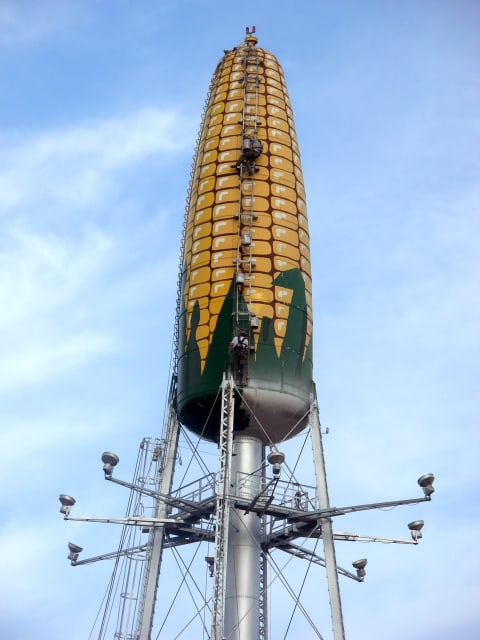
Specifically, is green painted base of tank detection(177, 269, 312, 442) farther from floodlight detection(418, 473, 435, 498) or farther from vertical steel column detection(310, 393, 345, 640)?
floodlight detection(418, 473, 435, 498)

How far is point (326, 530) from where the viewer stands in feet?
125

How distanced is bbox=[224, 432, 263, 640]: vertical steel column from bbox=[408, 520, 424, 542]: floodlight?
584 cm

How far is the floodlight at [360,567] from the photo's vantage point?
3972 cm

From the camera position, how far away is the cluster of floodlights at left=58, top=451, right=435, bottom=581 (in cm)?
3447

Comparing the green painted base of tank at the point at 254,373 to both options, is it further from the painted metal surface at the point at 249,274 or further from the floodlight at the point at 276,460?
the floodlight at the point at 276,460

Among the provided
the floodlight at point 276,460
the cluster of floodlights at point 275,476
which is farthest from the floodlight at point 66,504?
the floodlight at point 276,460

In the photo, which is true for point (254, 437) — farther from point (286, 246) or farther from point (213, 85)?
point (213, 85)

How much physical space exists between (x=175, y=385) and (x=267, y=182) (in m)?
9.42

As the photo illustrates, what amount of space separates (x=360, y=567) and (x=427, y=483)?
6160 millimetres

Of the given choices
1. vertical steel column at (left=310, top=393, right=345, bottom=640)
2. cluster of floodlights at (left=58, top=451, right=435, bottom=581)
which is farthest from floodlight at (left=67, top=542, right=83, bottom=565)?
vertical steel column at (left=310, top=393, right=345, bottom=640)

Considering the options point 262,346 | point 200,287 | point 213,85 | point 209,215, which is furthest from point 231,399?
point 213,85

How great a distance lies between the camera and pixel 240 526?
126 feet

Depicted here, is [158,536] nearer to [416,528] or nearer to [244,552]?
[244,552]

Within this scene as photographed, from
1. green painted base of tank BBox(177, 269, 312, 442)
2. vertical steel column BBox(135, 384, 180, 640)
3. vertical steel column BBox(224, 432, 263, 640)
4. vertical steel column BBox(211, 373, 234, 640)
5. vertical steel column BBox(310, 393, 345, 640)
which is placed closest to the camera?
vertical steel column BBox(211, 373, 234, 640)
